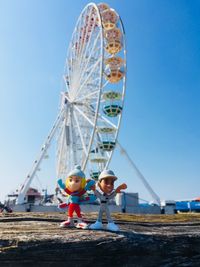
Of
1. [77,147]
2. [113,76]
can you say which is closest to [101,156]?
[77,147]

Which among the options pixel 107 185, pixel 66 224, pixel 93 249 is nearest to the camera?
pixel 93 249

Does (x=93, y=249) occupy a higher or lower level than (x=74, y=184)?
lower

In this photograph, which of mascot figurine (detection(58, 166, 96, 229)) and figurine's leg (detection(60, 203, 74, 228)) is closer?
figurine's leg (detection(60, 203, 74, 228))

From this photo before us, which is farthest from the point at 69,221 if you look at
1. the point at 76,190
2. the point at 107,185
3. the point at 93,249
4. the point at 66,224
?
the point at 93,249

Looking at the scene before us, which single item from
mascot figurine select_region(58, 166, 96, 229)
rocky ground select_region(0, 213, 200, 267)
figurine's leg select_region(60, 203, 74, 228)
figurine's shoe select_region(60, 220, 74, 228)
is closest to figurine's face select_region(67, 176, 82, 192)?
mascot figurine select_region(58, 166, 96, 229)

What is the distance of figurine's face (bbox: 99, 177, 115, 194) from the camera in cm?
425

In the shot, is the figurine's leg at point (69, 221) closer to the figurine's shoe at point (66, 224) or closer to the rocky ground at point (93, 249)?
the figurine's shoe at point (66, 224)

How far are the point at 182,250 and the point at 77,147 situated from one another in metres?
22.7

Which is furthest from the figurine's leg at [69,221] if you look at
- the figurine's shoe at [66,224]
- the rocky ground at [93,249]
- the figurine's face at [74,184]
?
the rocky ground at [93,249]

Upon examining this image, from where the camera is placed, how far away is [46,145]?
25.8 meters

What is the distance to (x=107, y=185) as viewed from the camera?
425cm

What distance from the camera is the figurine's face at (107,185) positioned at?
13.9 ft

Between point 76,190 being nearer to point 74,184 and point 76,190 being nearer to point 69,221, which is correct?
point 74,184

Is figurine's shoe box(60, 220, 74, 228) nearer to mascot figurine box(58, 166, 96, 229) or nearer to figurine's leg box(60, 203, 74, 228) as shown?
figurine's leg box(60, 203, 74, 228)
